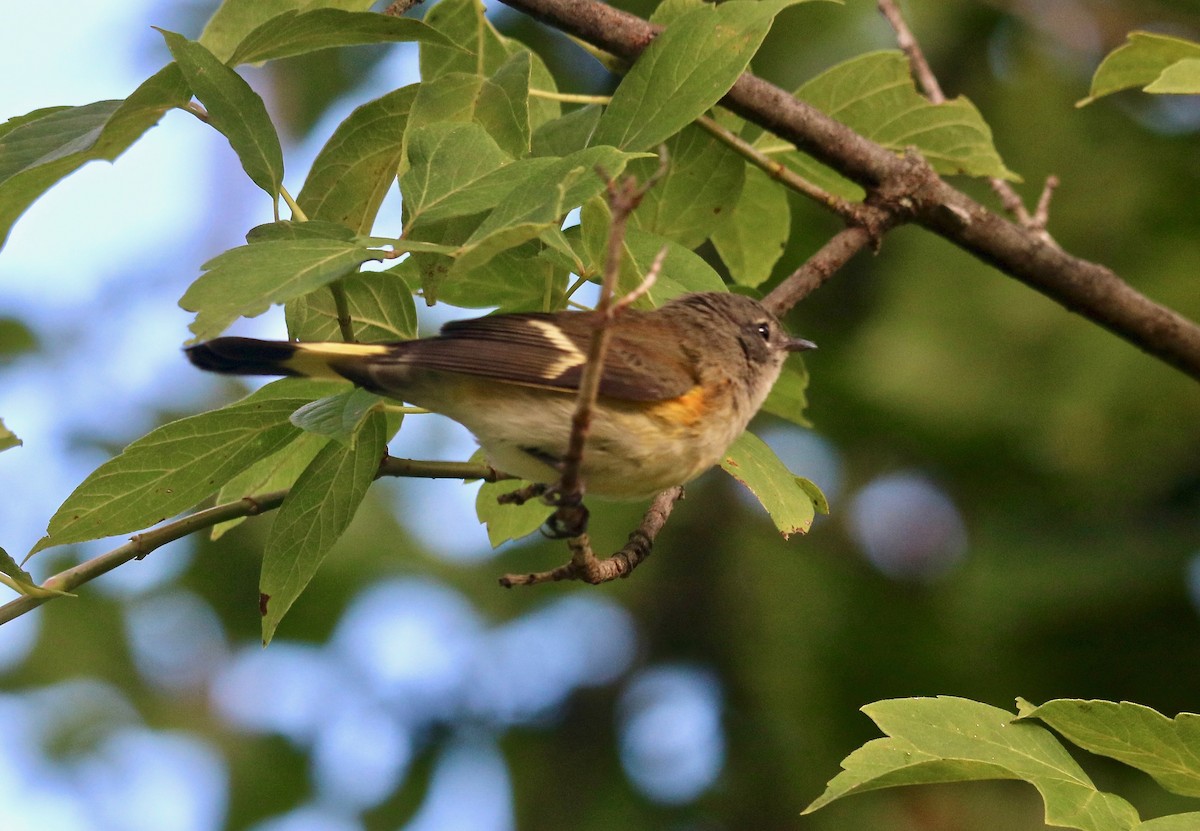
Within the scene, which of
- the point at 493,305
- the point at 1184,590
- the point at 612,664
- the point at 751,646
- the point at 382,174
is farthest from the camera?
the point at 612,664

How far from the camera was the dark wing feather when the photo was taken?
2.40 m

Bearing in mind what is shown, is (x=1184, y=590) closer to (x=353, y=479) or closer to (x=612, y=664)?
(x=612, y=664)

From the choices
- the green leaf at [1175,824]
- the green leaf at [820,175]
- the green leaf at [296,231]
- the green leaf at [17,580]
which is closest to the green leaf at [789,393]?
the green leaf at [820,175]

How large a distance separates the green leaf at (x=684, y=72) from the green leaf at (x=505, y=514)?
84 centimetres

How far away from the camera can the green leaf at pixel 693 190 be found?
9.30 feet

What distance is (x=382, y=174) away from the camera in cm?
244

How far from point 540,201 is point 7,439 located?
898 millimetres

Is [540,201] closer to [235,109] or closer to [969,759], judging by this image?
[235,109]

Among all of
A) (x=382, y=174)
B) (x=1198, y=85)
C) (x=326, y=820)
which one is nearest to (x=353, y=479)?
(x=382, y=174)

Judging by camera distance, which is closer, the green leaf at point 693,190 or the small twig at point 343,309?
the small twig at point 343,309

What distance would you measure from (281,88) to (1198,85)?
17.5 feet

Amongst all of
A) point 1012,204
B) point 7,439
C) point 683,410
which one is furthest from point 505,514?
point 1012,204

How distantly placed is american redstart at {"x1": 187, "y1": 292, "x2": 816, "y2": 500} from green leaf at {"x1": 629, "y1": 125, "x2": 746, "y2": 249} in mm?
335

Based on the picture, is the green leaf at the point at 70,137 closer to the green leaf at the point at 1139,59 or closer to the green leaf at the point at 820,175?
the green leaf at the point at 820,175
